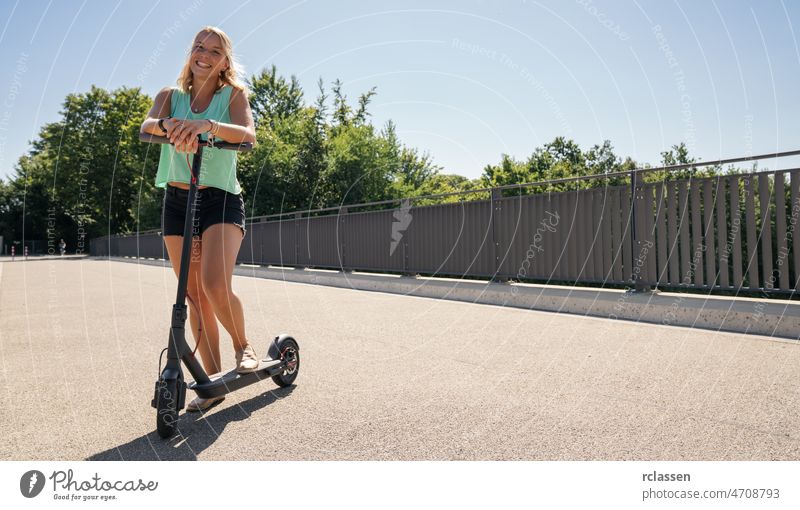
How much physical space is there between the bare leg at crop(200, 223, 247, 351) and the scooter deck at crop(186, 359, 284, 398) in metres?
0.32

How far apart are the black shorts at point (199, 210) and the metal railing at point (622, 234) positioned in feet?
16.2

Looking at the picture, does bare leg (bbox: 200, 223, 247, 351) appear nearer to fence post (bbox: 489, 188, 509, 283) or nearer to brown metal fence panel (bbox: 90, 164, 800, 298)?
brown metal fence panel (bbox: 90, 164, 800, 298)

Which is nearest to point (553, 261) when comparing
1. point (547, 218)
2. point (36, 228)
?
point (547, 218)

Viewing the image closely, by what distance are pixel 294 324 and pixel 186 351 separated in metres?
3.88

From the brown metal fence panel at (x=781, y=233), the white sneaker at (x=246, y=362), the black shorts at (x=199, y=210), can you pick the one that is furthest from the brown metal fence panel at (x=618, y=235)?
the black shorts at (x=199, y=210)

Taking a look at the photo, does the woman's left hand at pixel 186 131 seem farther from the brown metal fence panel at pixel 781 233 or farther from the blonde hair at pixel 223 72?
the brown metal fence panel at pixel 781 233

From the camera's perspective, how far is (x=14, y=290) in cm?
1304

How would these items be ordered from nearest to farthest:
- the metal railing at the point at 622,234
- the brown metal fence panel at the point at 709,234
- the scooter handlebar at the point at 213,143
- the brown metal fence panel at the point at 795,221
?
the scooter handlebar at the point at 213,143, the brown metal fence panel at the point at 795,221, the metal railing at the point at 622,234, the brown metal fence panel at the point at 709,234

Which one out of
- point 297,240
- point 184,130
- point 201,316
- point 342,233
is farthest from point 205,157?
point 297,240

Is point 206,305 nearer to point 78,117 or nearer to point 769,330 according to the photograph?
point 769,330

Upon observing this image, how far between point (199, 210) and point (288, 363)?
113 centimetres

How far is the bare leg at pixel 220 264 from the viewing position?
3115 mm
